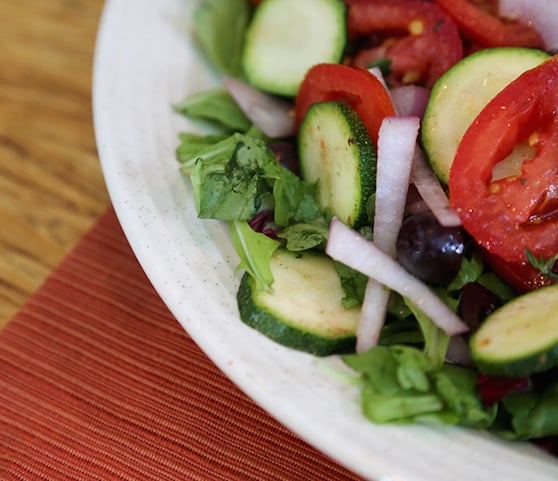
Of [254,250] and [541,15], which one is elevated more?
[541,15]

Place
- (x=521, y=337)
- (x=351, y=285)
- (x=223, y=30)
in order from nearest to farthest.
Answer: (x=521, y=337) < (x=351, y=285) < (x=223, y=30)

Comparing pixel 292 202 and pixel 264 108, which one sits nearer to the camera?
pixel 292 202

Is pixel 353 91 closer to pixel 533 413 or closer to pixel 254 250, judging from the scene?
pixel 254 250

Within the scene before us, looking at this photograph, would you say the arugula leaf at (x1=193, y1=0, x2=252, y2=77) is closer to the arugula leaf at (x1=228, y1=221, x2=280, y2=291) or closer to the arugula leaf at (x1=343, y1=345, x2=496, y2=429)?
the arugula leaf at (x1=228, y1=221, x2=280, y2=291)

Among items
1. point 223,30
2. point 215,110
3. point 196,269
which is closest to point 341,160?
point 196,269

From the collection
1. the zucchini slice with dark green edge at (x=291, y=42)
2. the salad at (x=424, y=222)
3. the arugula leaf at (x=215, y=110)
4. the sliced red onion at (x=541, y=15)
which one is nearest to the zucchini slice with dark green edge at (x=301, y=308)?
the salad at (x=424, y=222)

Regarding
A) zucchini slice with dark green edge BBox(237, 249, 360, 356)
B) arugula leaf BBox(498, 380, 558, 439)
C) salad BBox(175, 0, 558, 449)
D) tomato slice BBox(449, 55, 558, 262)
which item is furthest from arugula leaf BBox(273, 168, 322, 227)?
arugula leaf BBox(498, 380, 558, 439)

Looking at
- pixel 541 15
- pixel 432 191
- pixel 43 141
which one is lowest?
pixel 43 141
